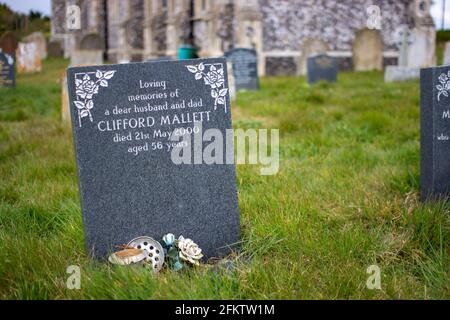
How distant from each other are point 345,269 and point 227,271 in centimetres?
60

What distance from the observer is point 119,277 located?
2.45 metres

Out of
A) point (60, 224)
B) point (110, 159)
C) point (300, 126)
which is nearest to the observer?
point (110, 159)

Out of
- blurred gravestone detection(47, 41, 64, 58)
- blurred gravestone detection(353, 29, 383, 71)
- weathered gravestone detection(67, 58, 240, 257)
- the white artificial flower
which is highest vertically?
blurred gravestone detection(47, 41, 64, 58)

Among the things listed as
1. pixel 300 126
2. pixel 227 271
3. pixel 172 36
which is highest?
pixel 172 36

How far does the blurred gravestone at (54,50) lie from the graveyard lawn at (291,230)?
30.1m

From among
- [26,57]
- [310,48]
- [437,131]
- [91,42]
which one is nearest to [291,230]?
[437,131]

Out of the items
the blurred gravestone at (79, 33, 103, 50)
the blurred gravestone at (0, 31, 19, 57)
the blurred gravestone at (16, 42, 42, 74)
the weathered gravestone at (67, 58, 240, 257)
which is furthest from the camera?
the blurred gravestone at (16, 42, 42, 74)

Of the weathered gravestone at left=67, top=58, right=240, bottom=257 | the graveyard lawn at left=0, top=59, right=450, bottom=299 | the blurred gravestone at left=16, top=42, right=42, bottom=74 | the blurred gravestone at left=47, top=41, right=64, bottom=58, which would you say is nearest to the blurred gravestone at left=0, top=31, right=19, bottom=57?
the blurred gravestone at left=16, top=42, right=42, bottom=74

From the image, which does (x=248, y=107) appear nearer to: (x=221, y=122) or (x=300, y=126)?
(x=300, y=126)

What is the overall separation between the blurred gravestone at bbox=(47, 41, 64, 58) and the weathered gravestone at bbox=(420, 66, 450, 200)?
3363 centimetres

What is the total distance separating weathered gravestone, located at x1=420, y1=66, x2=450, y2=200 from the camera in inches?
146

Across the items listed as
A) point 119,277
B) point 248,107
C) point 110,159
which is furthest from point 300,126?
point 119,277

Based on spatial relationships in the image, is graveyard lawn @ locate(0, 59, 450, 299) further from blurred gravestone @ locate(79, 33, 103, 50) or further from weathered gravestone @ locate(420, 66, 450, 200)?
blurred gravestone @ locate(79, 33, 103, 50)

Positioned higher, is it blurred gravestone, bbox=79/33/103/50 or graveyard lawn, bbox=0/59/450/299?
blurred gravestone, bbox=79/33/103/50
